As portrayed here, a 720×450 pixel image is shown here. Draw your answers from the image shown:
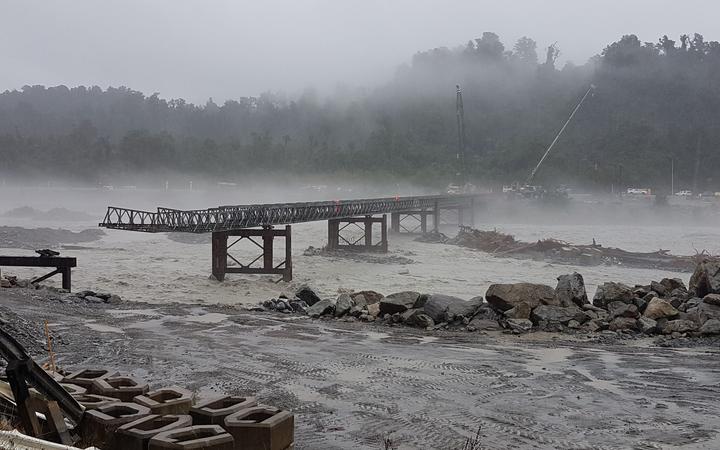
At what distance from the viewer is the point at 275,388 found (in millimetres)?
10773

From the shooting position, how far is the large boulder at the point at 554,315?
17.7 metres

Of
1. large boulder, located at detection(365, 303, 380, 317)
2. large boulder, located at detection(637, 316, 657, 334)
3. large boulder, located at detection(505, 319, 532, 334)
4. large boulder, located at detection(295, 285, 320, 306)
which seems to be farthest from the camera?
large boulder, located at detection(295, 285, 320, 306)

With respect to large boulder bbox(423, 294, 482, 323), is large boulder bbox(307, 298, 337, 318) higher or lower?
lower

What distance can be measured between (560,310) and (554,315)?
0.33m

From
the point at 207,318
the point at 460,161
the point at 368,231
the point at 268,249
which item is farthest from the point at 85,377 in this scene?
the point at 460,161

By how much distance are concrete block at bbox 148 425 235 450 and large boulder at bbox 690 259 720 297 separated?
672 inches

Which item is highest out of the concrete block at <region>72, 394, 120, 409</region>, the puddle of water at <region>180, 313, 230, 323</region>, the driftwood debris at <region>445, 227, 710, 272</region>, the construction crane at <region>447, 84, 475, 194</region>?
the construction crane at <region>447, 84, 475, 194</region>

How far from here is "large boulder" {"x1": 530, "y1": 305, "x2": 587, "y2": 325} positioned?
58.1ft

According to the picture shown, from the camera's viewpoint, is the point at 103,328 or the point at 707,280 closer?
the point at 103,328

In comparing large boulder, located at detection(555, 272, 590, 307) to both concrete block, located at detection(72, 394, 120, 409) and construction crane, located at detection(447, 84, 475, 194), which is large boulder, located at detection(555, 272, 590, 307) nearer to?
concrete block, located at detection(72, 394, 120, 409)

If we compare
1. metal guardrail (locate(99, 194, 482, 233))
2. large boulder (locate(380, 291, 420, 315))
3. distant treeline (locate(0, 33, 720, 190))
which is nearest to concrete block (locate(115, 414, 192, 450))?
large boulder (locate(380, 291, 420, 315))

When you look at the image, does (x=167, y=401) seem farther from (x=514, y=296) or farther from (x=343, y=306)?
(x=514, y=296)

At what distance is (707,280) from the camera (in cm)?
1917

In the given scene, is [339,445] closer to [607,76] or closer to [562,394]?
[562,394]
